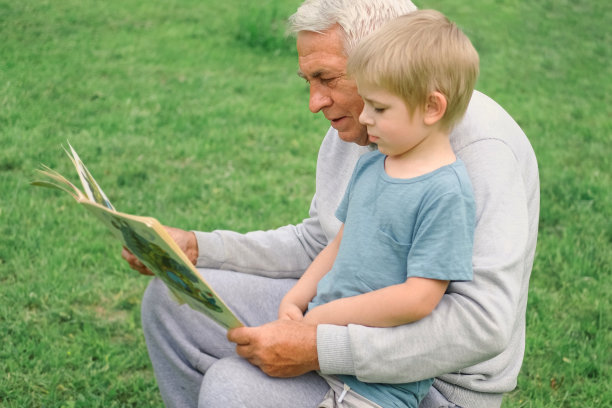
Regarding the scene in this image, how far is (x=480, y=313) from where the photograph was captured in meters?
1.89

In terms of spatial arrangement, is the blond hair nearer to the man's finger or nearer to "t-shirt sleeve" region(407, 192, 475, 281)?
"t-shirt sleeve" region(407, 192, 475, 281)

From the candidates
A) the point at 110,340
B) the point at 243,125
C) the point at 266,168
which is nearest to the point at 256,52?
the point at 243,125

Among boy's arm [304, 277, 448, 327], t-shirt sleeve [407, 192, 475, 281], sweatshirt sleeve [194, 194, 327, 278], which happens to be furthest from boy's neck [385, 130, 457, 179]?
sweatshirt sleeve [194, 194, 327, 278]

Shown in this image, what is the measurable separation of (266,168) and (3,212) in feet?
5.69

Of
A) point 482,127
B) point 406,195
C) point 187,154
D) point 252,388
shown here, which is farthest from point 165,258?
point 187,154

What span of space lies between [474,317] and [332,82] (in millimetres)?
779

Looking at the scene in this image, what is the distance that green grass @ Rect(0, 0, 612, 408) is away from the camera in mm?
3464

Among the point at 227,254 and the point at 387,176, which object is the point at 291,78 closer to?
the point at 227,254

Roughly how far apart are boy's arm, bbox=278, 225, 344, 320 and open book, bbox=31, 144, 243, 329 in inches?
9.2

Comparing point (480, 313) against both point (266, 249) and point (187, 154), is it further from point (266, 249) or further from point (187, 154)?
point (187, 154)

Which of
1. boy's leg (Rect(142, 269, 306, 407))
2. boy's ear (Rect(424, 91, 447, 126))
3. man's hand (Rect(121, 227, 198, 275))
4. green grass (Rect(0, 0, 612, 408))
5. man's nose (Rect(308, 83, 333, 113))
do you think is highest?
boy's ear (Rect(424, 91, 447, 126))

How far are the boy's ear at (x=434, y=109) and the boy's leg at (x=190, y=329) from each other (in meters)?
0.92

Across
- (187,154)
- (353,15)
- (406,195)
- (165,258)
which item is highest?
(353,15)

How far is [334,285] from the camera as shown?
2.10m
